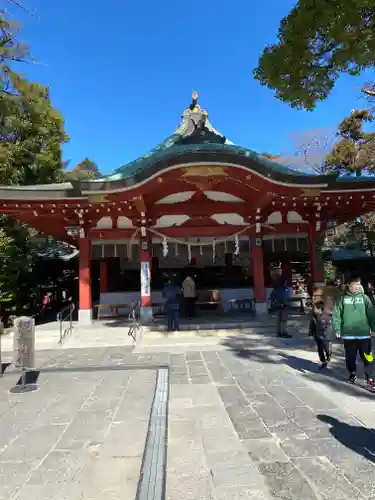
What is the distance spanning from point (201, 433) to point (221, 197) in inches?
332

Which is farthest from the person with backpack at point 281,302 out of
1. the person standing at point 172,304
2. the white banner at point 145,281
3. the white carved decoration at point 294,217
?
the white banner at point 145,281

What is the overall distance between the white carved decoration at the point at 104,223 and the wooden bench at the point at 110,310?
266 centimetres

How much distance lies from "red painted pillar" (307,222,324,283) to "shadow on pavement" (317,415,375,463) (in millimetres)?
7950

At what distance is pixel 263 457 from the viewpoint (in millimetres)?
2764

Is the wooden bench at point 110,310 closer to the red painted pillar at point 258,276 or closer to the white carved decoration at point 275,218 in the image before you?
the red painted pillar at point 258,276

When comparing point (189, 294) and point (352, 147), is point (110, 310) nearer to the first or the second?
point (189, 294)

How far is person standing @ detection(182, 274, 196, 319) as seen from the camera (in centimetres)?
1024

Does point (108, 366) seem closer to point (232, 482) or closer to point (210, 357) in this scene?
point (210, 357)

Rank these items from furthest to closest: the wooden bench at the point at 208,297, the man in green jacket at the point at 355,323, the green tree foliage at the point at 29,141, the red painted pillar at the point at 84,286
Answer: the green tree foliage at the point at 29,141, the wooden bench at the point at 208,297, the red painted pillar at the point at 84,286, the man in green jacket at the point at 355,323

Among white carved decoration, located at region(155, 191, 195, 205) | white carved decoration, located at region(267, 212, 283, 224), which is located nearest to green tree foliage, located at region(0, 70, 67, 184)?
white carved decoration, located at region(155, 191, 195, 205)

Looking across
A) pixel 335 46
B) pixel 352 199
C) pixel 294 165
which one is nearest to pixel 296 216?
pixel 352 199

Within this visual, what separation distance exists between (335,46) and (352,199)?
5.45 m

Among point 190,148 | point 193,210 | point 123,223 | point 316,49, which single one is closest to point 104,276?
point 123,223

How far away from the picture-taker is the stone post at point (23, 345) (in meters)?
4.92
